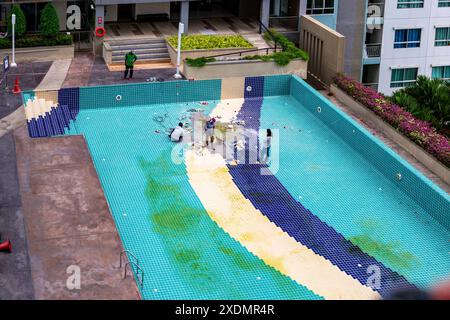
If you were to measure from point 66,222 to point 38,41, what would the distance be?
16.3 meters

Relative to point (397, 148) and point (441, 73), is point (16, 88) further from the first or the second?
point (441, 73)

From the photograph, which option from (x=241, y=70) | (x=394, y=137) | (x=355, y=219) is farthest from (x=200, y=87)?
(x=355, y=219)

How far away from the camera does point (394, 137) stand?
36.0 m

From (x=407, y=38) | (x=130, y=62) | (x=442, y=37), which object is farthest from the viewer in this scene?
(x=442, y=37)

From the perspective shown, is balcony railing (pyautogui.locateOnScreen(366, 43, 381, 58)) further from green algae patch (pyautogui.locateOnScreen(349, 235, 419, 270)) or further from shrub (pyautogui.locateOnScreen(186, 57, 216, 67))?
green algae patch (pyautogui.locateOnScreen(349, 235, 419, 270))

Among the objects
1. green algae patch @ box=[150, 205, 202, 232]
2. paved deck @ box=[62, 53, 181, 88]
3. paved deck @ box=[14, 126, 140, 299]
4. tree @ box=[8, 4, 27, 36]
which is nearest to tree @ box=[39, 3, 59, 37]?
tree @ box=[8, 4, 27, 36]

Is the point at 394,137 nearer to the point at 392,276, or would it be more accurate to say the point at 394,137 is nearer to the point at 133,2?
the point at 392,276

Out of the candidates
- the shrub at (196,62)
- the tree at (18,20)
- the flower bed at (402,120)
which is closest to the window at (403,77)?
the flower bed at (402,120)

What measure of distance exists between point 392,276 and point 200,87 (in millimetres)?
15160

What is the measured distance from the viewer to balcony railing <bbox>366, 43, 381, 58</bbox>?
50.0 meters

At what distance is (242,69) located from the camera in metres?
40.5

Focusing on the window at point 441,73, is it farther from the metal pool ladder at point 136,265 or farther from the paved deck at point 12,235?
the metal pool ladder at point 136,265

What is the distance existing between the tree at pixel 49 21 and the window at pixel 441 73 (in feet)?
71.5

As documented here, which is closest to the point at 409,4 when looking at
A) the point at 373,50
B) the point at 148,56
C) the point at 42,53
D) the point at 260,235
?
the point at 373,50
